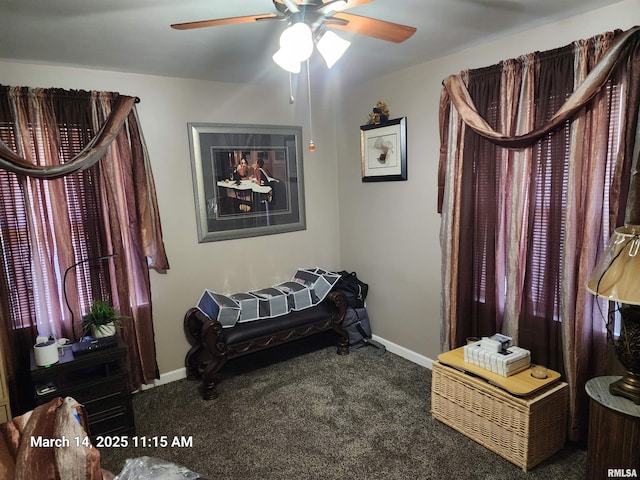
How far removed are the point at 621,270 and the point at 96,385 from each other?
2.87 m

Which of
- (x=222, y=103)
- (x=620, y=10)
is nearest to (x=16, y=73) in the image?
(x=222, y=103)

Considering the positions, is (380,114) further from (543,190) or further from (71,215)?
(71,215)

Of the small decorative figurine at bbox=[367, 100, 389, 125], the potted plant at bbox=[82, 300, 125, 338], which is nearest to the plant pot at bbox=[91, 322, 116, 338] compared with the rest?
the potted plant at bbox=[82, 300, 125, 338]

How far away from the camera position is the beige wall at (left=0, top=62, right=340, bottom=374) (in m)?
2.96

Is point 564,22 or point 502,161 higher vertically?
point 564,22

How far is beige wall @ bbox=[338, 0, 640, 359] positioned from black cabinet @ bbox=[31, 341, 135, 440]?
2186mm

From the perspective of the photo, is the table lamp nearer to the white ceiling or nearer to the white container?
the white ceiling

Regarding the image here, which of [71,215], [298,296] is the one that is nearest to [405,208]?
[298,296]

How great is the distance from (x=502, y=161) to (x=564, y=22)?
0.79 meters

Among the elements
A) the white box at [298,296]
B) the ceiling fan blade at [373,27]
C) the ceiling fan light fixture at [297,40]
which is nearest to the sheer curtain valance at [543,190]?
the ceiling fan blade at [373,27]

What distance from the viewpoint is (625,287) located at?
1.71 meters

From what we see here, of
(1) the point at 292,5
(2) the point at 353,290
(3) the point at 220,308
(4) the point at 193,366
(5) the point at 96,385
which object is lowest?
(4) the point at 193,366

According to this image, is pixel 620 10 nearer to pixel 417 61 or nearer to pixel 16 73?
pixel 417 61

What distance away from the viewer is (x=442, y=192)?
9.74 ft
